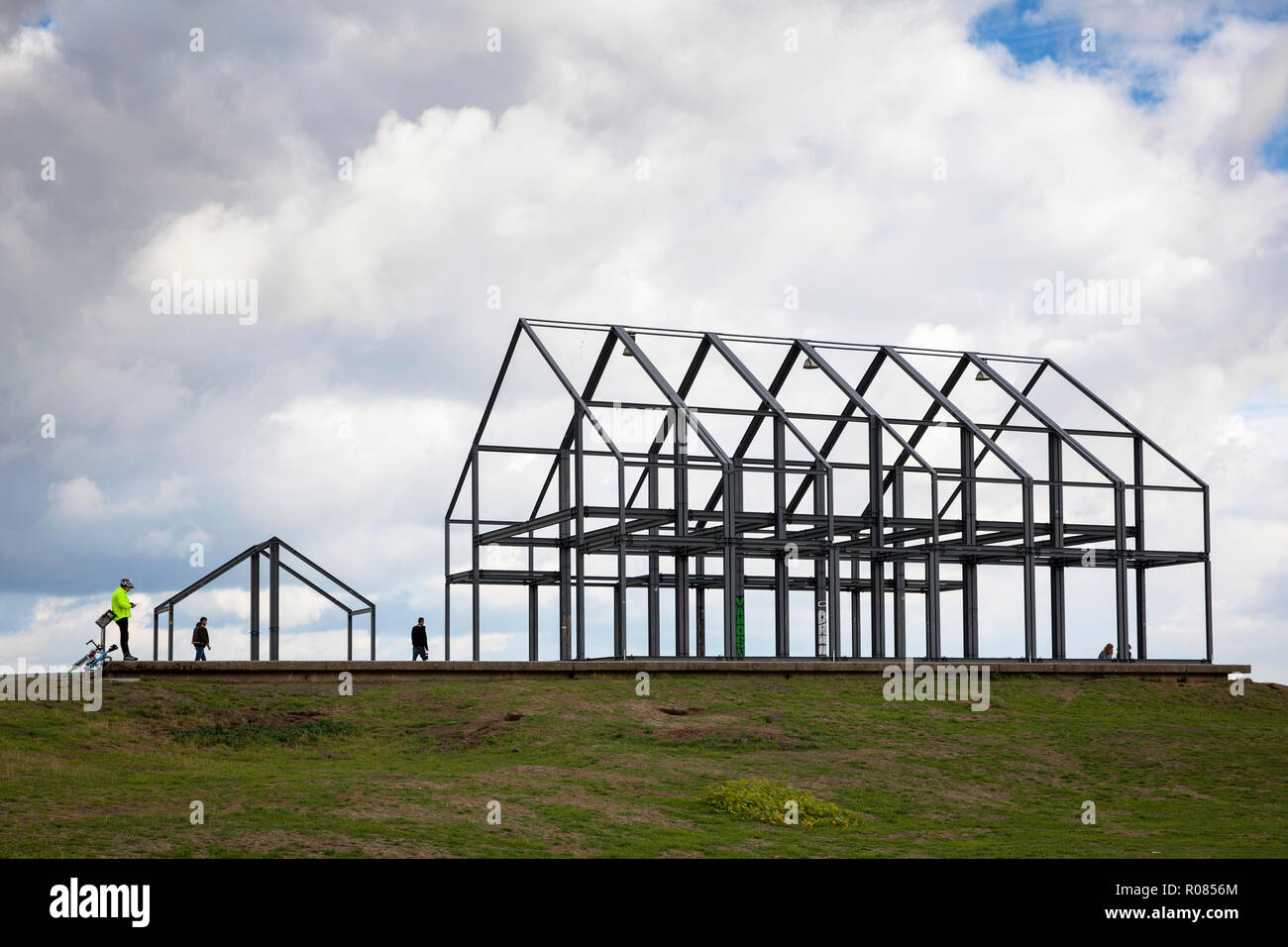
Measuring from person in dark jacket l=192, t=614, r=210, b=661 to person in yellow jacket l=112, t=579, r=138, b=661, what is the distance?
3318 mm

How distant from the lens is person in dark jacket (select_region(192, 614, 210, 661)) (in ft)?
109

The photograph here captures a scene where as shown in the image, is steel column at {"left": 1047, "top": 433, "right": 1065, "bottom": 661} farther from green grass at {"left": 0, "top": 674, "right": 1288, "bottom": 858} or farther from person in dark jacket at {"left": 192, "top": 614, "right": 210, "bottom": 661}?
person in dark jacket at {"left": 192, "top": 614, "right": 210, "bottom": 661}

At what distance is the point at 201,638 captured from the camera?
109 feet

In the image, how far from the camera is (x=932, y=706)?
101 ft

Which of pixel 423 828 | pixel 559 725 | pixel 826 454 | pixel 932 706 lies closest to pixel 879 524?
pixel 826 454

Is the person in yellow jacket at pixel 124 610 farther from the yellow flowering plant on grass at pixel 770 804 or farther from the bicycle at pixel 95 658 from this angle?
the yellow flowering plant on grass at pixel 770 804

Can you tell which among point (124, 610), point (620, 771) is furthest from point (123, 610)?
point (620, 771)

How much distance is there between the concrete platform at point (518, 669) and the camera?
2877 cm

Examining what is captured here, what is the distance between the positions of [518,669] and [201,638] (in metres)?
7.76
